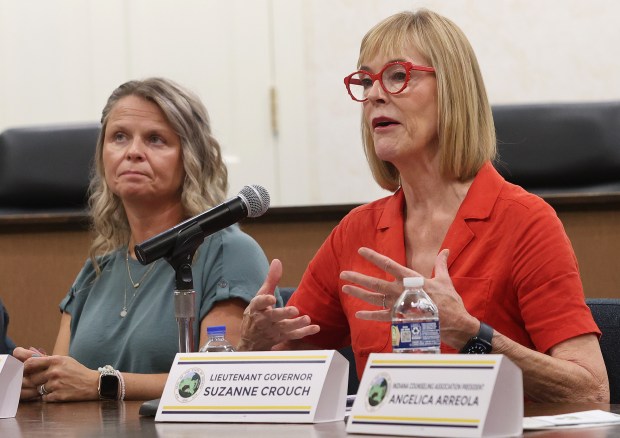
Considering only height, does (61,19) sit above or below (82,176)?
above

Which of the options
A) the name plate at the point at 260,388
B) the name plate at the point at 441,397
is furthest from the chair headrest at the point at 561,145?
the name plate at the point at 441,397

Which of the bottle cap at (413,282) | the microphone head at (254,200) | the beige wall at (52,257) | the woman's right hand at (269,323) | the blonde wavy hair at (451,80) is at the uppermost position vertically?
the blonde wavy hair at (451,80)

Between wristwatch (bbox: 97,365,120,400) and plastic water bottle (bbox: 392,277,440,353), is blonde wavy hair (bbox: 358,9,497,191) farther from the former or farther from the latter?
wristwatch (bbox: 97,365,120,400)

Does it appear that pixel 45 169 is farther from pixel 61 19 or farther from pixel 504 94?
pixel 504 94

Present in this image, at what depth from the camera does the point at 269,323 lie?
1840 millimetres

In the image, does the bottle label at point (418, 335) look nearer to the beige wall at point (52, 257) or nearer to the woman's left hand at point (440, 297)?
the woman's left hand at point (440, 297)

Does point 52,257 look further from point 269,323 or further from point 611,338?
point 611,338

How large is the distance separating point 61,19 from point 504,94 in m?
2.26

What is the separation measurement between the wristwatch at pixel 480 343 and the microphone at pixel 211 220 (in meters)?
0.41

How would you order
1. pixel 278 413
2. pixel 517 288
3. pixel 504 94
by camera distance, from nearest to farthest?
1. pixel 278 413
2. pixel 517 288
3. pixel 504 94

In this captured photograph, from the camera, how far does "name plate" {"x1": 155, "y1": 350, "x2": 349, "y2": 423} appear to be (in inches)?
55.0

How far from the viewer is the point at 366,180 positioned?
5.23 meters

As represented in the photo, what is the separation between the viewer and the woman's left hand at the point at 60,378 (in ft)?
6.87

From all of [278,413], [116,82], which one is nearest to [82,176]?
[116,82]
